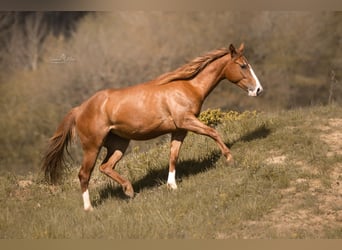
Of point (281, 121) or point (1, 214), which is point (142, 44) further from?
point (1, 214)

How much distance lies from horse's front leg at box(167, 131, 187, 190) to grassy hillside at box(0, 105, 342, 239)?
185 millimetres

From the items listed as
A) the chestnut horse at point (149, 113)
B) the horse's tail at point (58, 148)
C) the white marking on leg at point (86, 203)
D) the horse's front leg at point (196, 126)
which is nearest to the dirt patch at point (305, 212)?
the chestnut horse at point (149, 113)

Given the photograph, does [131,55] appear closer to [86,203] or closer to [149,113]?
[149,113]

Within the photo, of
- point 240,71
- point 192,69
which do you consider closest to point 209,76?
point 192,69

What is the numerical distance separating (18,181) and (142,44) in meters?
8.06

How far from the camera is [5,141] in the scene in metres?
17.1

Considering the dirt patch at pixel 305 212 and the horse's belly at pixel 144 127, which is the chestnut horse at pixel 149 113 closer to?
the horse's belly at pixel 144 127

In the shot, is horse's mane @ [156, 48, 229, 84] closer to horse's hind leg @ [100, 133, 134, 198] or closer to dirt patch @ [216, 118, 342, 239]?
horse's hind leg @ [100, 133, 134, 198]

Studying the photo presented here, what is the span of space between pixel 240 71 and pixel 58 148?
3.32 metres

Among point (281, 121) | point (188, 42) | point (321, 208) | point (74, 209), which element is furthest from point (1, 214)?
point (188, 42)

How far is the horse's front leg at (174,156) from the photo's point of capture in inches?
297

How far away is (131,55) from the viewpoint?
16578mm

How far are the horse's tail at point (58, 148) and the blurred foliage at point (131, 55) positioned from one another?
8.33 m

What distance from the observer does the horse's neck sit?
781 centimetres
